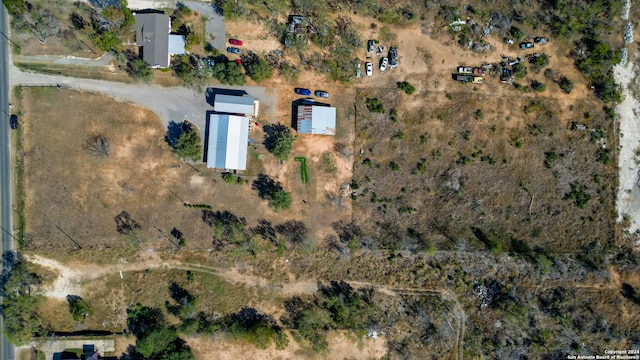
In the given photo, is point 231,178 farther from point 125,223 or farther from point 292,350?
point 292,350

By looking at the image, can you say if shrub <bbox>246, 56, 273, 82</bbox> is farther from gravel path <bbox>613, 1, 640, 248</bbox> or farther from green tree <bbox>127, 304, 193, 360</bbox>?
gravel path <bbox>613, 1, 640, 248</bbox>

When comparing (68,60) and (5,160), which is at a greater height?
(68,60)

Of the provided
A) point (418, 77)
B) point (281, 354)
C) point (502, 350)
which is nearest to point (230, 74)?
point (418, 77)

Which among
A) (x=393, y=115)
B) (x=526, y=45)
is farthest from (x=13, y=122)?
(x=526, y=45)

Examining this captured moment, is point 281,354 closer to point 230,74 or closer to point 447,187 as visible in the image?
point 447,187

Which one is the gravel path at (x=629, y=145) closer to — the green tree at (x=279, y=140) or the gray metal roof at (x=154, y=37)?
the green tree at (x=279, y=140)

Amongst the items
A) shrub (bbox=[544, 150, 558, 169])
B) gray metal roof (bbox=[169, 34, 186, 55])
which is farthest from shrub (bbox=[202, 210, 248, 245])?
shrub (bbox=[544, 150, 558, 169])
